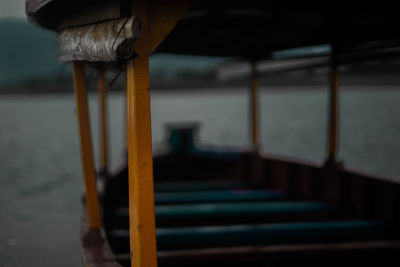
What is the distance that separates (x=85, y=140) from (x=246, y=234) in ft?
9.20

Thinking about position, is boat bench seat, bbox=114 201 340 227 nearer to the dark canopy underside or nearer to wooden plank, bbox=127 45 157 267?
the dark canopy underside

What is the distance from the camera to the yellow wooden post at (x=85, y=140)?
156 inches

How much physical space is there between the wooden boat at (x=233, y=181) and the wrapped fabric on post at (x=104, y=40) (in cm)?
1

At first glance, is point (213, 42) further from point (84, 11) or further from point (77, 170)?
point (77, 170)

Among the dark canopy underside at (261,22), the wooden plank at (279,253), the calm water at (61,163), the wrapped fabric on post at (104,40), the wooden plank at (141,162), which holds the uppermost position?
the dark canopy underside at (261,22)

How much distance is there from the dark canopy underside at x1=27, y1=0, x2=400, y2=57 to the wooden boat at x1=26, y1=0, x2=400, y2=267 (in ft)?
0.06

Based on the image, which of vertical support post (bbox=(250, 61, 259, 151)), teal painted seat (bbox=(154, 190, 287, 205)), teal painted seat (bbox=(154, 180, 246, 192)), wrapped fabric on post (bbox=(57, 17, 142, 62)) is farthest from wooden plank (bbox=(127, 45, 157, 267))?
vertical support post (bbox=(250, 61, 259, 151))

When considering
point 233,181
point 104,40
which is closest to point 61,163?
point 233,181

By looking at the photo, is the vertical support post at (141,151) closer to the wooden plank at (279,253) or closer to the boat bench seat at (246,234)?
the wooden plank at (279,253)

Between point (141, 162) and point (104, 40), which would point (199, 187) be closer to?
point (141, 162)

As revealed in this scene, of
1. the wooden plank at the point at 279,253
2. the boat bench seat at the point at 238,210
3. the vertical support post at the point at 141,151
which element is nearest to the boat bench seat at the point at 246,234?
the wooden plank at the point at 279,253

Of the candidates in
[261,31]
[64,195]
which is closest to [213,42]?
[261,31]

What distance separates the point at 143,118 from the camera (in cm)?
255

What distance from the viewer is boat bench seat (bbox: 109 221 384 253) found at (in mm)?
5266
